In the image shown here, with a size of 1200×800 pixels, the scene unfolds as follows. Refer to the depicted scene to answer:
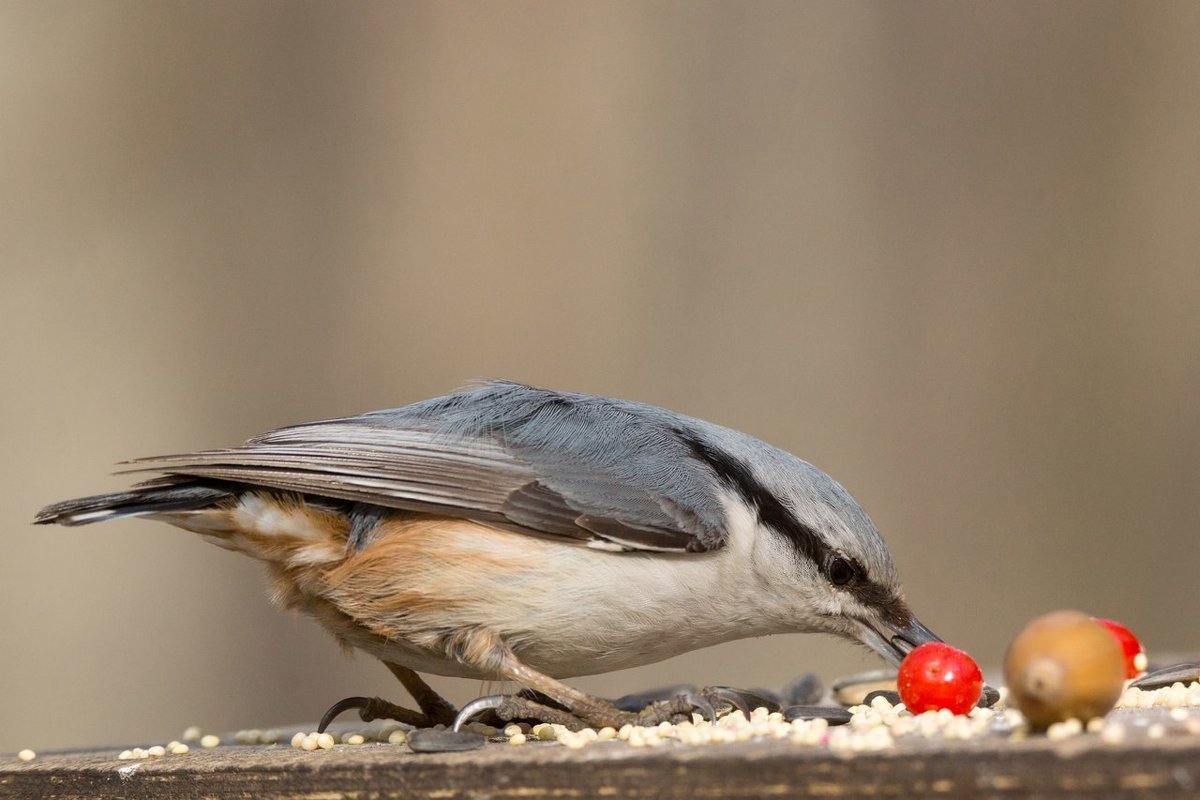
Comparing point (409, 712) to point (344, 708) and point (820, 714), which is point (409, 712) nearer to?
point (344, 708)

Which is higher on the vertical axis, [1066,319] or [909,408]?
[1066,319]

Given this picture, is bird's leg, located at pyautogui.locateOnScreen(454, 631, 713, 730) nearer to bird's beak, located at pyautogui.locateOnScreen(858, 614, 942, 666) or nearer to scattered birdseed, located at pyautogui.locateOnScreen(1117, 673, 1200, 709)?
bird's beak, located at pyautogui.locateOnScreen(858, 614, 942, 666)

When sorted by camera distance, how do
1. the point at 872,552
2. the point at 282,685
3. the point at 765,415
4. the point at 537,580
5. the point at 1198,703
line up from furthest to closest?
the point at 765,415, the point at 282,685, the point at 872,552, the point at 537,580, the point at 1198,703

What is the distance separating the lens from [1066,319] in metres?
5.50

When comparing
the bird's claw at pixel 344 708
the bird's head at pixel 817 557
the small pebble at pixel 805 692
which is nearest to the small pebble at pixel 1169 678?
the bird's head at pixel 817 557

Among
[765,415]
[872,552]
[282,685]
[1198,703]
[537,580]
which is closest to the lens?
[1198,703]

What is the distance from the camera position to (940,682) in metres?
1.91

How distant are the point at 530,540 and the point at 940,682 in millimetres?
713

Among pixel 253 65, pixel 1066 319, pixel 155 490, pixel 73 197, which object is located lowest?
pixel 155 490

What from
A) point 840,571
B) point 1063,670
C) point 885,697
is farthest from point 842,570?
point 1063,670

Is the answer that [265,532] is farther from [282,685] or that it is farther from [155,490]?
[282,685]

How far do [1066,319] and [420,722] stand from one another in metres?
3.87

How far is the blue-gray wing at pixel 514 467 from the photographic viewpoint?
2.26 m

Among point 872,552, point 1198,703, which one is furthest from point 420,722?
point 1198,703
